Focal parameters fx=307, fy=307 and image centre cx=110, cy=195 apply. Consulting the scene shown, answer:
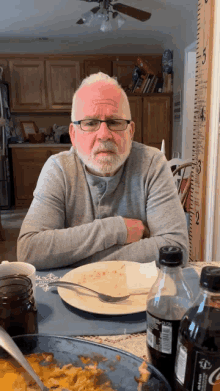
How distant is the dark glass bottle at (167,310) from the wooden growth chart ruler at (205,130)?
1256 mm

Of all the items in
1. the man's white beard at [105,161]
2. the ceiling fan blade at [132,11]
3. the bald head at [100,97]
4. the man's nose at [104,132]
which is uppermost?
the ceiling fan blade at [132,11]

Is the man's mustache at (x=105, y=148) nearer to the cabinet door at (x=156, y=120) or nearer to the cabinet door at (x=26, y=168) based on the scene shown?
the cabinet door at (x=156, y=120)

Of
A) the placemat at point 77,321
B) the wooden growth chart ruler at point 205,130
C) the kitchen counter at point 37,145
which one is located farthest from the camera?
the kitchen counter at point 37,145

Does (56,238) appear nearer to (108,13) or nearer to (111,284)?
(111,284)

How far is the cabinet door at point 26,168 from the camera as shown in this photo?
473 centimetres

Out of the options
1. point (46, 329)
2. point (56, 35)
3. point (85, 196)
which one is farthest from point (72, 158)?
point (56, 35)

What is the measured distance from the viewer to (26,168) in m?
4.77

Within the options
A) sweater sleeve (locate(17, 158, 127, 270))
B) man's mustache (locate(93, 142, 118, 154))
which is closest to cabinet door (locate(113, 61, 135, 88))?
man's mustache (locate(93, 142, 118, 154))

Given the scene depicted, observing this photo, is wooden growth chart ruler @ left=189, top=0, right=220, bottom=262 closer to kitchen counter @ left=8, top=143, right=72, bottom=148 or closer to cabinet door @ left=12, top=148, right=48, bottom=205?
kitchen counter @ left=8, top=143, right=72, bottom=148

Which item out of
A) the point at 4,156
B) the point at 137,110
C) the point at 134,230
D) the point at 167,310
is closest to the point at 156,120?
the point at 137,110

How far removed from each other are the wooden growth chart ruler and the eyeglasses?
0.63m

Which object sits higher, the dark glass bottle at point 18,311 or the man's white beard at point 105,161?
the man's white beard at point 105,161

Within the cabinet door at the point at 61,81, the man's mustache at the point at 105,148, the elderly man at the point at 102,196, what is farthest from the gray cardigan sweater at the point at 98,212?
the cabinet door at the point at 61,81

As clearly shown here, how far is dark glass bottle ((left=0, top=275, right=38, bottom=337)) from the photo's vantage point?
50 cm
